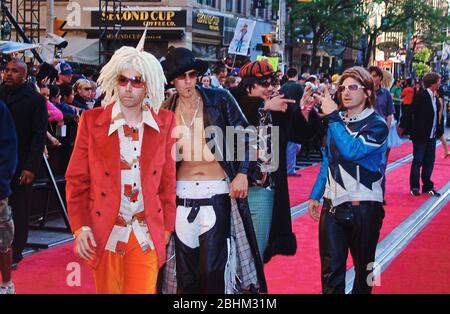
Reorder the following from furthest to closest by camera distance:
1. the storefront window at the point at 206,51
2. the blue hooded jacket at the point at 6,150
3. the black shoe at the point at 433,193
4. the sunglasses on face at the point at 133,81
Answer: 1. the storefront window at the point at 206,51
2. the black shoe at the point at 433,193
3. the blue hooded jacket at the point at 6,150
4. the sunglasses on face at the point at 133,81

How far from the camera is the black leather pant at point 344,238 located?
19.1 feet

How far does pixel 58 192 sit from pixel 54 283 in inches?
89.9

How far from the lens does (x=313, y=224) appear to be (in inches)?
424

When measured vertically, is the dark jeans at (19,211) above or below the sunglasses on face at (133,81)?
below

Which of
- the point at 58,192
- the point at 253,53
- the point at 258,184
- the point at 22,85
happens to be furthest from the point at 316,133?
the point at 253,53

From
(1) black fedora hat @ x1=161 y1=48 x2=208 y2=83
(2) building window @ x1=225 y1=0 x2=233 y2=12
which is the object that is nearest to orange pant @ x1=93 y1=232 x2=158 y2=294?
(1) black fedora hat @ x1=161 y1=48 x2=208 y2=83

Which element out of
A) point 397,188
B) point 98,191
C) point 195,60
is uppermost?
point 195,60

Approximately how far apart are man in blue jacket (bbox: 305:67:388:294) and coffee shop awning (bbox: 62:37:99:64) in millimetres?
28919

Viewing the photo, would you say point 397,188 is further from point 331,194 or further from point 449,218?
point 331,194

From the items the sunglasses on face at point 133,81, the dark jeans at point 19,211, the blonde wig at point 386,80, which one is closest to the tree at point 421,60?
the blonde wig at point 386,80

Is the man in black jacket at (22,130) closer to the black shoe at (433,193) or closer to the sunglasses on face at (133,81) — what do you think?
the sunglasses on face at (133,81)

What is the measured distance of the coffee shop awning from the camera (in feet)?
114

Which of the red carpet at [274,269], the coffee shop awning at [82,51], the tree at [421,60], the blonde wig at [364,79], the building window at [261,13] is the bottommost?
the tree at [421,60]

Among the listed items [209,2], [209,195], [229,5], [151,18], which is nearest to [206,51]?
[209,2]
